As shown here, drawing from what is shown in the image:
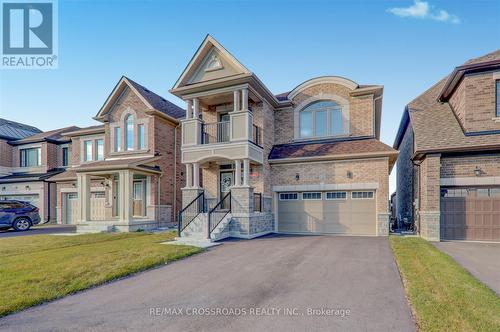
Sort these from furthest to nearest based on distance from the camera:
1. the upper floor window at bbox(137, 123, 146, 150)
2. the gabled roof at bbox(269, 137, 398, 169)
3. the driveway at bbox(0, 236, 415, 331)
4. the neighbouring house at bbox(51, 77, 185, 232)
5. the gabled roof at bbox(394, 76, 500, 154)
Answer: the upper floor window at bbox(137, 123, 146, 150) < the neighbouring house at bbox(51, 77, 185, 232) < the gabled roof at bbox(269, 137, 398, 169) < the gabled roof at bbox(394, 76, 500, 154) < the driveway at bbox(0, 236, 415, 331)

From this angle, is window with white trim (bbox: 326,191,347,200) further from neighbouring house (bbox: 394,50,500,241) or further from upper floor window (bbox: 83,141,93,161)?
upper floor window (bbox: 83,141,93,161)

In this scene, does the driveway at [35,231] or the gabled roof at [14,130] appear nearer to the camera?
the driveway at [35,231]

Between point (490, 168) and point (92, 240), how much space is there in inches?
656

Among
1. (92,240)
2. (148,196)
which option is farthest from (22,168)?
(92,240)

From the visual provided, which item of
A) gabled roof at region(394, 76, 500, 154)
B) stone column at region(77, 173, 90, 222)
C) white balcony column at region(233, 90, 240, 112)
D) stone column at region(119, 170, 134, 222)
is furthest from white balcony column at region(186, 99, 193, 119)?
gabled roof at region(394, 76, 500, 154)

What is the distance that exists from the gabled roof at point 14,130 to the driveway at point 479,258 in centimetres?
3163

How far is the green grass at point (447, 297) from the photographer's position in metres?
3.95

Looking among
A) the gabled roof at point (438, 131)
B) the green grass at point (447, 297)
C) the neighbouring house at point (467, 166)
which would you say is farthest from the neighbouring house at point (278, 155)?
the green grass at point (447, 297)

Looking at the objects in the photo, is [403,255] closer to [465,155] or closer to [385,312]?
[385,312]

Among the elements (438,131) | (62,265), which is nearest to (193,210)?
(62,265)

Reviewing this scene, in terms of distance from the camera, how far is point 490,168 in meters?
10.8

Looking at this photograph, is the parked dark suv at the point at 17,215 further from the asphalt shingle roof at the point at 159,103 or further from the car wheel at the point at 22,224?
the asphalt shingle roof at the point at 159,103

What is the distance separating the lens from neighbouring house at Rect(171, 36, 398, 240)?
12570 mm

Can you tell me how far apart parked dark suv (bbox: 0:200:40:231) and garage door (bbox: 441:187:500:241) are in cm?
2232
